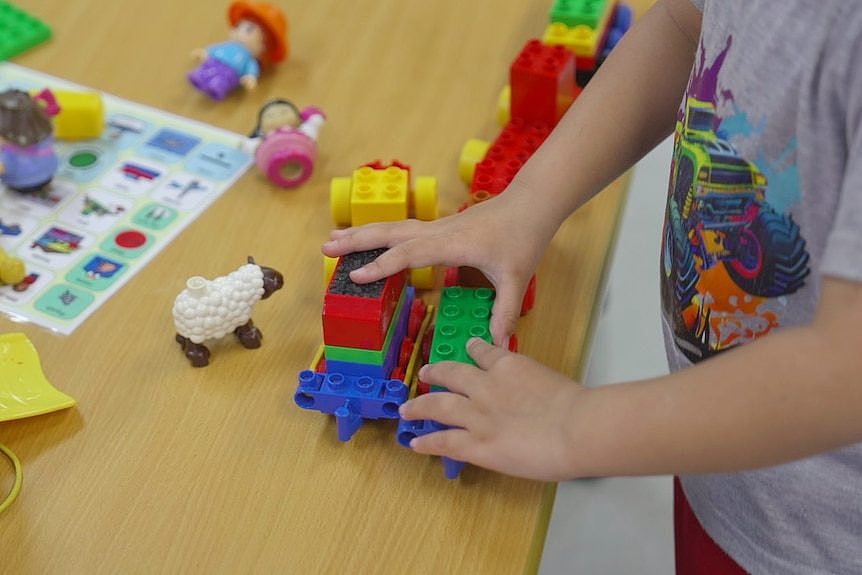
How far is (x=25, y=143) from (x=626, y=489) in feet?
2.99

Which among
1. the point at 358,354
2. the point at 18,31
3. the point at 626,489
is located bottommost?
the point at 626,489

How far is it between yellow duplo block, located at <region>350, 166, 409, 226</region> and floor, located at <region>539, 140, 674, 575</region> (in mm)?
457

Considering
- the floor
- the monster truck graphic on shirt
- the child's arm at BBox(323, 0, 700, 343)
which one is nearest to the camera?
the monster truck graphic on shirt

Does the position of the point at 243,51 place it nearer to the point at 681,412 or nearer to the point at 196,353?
the point at 196,353

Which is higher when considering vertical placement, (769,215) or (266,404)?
(769,215)

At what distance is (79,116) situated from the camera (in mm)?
826

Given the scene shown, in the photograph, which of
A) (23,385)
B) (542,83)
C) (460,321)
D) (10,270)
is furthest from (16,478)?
(542,83)

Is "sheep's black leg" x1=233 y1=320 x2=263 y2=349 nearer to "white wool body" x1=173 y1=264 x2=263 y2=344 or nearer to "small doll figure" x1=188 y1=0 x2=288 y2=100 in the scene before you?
"white wool body" x1=173 y1=264 x2=263 y2=344

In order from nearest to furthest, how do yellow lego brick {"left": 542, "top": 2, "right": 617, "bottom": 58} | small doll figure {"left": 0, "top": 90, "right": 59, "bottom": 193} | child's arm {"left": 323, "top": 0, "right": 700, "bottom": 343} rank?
child's arm {"left": 323, "top": 0, "right": 700, "bottom": 343} → small doll figure {"left": 0, "top": 90, "right": 59, "bottom": 193} → yellow lego brick {"left": 542, "top": 2, "right": 617, "bottom": 58}

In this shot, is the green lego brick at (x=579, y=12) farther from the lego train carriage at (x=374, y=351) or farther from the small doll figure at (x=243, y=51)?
the lego train carriage at (x=374, y=351)

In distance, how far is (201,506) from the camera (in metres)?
0.57

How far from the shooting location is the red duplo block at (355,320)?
582mm

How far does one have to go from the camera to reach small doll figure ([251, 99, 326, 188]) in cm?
79

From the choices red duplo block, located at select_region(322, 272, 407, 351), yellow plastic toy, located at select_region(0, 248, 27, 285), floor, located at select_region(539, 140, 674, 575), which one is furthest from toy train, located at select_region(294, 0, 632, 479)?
floor, located at select_region(539, 140, 674, 575)
